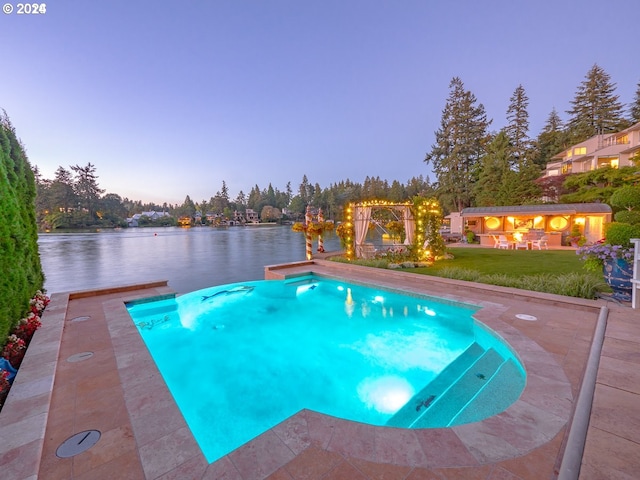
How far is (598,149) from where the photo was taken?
27.0 meters

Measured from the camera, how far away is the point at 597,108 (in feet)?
114

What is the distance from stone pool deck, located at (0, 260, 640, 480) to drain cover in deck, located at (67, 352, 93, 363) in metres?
0.01

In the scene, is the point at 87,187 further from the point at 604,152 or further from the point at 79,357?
the point at 604,152

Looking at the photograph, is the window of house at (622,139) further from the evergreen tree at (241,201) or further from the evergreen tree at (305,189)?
the evergreen tree at (241,201)

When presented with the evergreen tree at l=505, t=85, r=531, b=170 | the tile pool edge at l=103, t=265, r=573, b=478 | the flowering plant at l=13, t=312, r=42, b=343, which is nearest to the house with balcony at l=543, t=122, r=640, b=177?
the evergreen tree at l=505, t=85, r=531, b=170

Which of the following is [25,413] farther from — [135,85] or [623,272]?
[135,85]

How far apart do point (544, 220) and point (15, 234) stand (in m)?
21.9

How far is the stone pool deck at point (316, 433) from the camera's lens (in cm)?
180

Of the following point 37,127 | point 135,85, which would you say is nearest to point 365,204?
point 135,85

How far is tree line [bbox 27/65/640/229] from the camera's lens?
25422 mm

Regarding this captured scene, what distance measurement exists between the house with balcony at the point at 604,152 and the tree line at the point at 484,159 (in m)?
3.24

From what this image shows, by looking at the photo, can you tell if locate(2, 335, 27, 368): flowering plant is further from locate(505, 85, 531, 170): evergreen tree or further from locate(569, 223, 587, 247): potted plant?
locate(505, 85, 531, 170): evergreen tree

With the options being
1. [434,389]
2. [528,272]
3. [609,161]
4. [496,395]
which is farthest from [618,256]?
[609,161]

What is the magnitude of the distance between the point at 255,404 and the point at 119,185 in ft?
212
